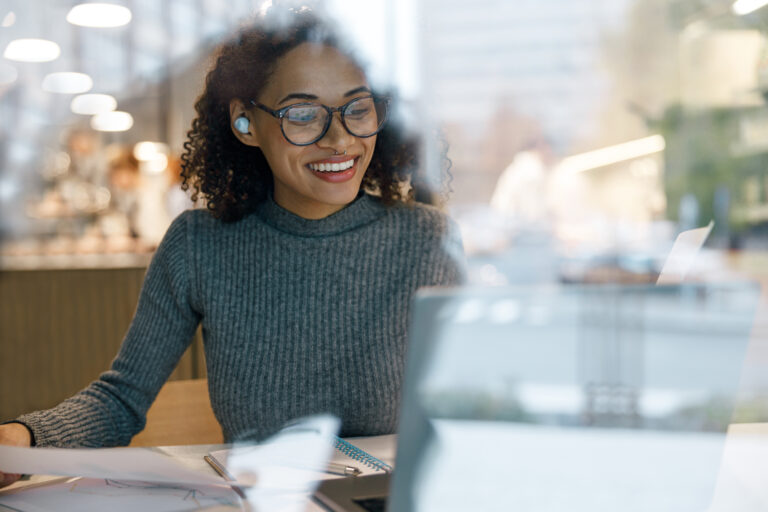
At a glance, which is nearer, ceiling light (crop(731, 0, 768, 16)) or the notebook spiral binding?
the notebook spiral binding

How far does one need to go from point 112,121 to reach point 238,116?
0.92 feet

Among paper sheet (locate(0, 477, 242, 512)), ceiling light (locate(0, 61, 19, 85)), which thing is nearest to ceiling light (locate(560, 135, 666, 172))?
paper sheet (locate(0, 477, 242, 512))

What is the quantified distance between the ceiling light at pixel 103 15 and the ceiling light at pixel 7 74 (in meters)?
0.21

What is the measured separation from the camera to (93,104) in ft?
3.05

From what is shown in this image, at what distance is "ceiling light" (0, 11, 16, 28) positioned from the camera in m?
0.83

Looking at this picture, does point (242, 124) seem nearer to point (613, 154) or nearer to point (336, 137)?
point (336, 137)

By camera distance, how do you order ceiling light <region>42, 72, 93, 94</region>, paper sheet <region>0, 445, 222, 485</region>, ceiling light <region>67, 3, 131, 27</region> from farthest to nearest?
ceiling light <region>42, 72, 93, 94</region>
ceiling light <region>67, 3, 131, 27</region>
paper sheet <region>0, 445, 222, 485</region>

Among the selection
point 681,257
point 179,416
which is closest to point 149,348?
point 179,416

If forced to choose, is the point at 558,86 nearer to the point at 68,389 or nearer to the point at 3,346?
the point at 68,389

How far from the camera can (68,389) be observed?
0.71m

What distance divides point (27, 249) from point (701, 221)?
3.50 feet

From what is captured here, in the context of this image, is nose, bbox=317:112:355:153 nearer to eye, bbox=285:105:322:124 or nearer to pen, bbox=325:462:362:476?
eye, bbox=285:105:322:124

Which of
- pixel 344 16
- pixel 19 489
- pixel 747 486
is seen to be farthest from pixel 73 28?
pixel 747 486

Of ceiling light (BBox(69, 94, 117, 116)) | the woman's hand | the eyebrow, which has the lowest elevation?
the woman's hand
